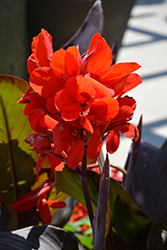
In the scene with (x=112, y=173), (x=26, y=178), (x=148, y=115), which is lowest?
(x=148, y=115)

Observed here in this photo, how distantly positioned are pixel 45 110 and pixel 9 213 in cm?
36

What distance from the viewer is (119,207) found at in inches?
19.7

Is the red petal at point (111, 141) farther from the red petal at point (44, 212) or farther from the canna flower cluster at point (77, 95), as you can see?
the red petal at point (44, 212)

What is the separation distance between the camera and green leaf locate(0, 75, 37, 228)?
510mm

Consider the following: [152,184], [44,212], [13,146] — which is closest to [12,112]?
[13,146]

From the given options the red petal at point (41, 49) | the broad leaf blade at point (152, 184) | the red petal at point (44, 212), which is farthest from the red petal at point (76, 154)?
the broad leaf blade at point (152, 184)

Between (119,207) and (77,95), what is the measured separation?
9.5 inches

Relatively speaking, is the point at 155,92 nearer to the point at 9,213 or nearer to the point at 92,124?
the point at 9,213

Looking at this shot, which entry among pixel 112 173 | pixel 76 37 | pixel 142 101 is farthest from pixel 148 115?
pixel 76 37

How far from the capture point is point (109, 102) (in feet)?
1.10

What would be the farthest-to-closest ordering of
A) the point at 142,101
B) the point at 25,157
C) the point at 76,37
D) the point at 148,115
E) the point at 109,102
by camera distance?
the point at 142,101 → the point at 148,115 → the point at 76,37 → the point at 25,157 → the point at 109,102

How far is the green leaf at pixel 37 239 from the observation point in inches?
15.9

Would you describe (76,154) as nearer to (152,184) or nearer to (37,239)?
(37,239)

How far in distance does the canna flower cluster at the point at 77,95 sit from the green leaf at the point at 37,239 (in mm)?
127
